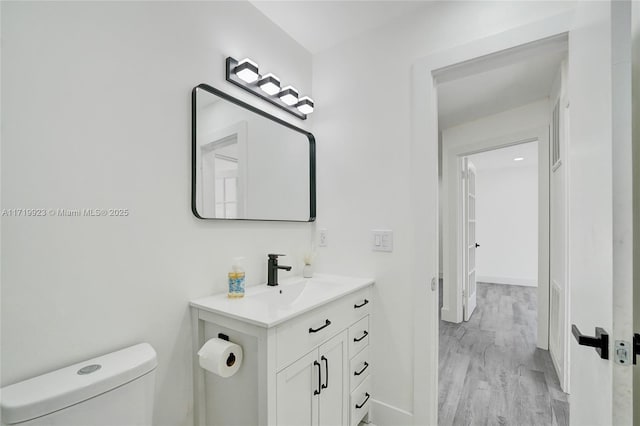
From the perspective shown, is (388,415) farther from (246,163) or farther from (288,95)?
(288,95)

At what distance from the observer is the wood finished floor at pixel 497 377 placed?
1797mm

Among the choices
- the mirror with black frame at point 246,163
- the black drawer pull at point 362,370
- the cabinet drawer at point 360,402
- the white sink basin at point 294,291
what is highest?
the mirror with black frame at point 246,163

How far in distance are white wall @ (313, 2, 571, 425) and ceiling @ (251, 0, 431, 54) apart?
6cm

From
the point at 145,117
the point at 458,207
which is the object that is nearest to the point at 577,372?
the point at 145,117

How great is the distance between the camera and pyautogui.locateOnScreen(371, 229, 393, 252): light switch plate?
1.69 m

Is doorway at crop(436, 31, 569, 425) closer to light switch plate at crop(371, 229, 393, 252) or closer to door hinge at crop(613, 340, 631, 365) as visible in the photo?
light switch plate at crop(371, 229, 393, 252)

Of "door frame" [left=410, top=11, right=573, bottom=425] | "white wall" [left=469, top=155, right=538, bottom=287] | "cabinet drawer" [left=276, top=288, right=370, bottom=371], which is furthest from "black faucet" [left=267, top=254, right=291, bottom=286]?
"white wall" [left=469, top=155, right=538, bottom=287]

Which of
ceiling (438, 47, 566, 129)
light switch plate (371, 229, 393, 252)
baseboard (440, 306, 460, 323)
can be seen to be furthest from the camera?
baseboard (440, 306, 460, 323)

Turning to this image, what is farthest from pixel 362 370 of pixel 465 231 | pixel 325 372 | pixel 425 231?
pixel 465 231

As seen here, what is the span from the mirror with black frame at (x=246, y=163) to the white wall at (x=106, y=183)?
61 millimetres

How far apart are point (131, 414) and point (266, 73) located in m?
1.69

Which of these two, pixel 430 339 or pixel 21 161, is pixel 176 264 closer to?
pixel 21 161

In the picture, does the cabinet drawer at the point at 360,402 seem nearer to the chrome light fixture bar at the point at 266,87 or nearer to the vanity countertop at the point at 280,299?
the vanity countertop at the point at 280,299

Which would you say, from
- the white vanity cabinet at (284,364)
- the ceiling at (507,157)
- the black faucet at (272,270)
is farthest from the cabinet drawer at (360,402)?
the ceiling at (507,157)
